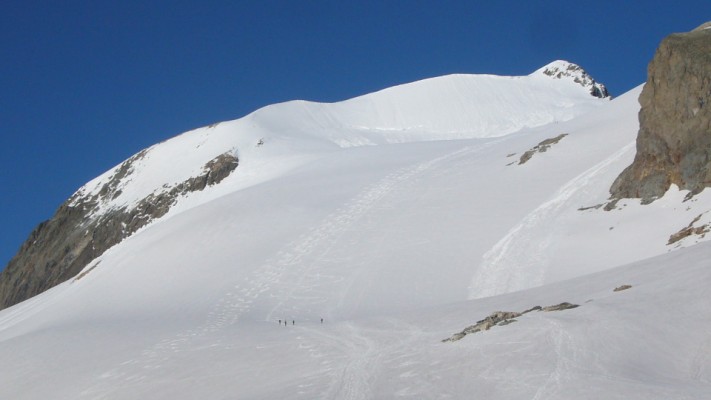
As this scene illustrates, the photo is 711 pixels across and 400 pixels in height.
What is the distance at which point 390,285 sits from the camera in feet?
108

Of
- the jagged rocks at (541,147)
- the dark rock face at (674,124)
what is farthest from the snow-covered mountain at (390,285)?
the dark rock face at (674,124)

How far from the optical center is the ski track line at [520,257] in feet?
99.9

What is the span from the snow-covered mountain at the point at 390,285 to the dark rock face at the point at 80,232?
2.08 feet

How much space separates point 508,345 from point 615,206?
18882 mm

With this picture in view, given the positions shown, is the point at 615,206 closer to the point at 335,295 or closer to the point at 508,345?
the point at 335,295

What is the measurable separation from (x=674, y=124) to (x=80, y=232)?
48496 millimetres

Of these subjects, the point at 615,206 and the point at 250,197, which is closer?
the point at 615,206

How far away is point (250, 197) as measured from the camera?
5169 centimetres

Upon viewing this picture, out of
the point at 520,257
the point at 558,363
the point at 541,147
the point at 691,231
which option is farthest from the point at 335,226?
the point at 558,363

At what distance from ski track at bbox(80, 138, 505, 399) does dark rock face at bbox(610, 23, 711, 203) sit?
498 inches

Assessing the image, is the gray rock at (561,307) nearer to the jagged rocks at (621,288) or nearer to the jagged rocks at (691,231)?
the jagged rocks at (621,288)

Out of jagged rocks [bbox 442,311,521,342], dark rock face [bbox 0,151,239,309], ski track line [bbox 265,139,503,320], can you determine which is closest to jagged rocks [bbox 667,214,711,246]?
jagged rocks [bbox 442,311,521,342]

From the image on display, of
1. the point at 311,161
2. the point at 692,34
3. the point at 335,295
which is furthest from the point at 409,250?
the point at 311,161

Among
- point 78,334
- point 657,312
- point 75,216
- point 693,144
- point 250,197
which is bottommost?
point 657,312
